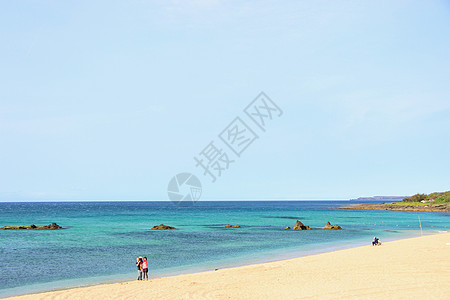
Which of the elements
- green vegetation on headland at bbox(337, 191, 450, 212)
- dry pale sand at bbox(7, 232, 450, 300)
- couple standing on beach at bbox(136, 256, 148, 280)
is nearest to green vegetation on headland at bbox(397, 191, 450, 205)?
green vegetation on headland at bbox(337, 191, 450, 212)

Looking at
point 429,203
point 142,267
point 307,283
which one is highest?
point 142,267

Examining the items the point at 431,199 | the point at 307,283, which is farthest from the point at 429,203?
the point at 307,283

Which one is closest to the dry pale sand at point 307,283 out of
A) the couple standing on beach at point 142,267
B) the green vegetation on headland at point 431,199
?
the couple standing on beach at point 142,267

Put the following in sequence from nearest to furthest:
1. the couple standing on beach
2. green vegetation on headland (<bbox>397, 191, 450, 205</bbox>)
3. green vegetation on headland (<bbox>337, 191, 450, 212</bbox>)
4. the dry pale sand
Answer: the dry pale sand, the couple standing on beach, green vegetation on headland (<bbox>337, 191, 450, 212</bbox>), green vegetation on headland (<bbox>397, 191, 450, 205</bbox>)

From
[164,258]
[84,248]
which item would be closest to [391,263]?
[164,258]

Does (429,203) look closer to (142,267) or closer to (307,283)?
(307,283)

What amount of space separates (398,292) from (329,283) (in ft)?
12.9

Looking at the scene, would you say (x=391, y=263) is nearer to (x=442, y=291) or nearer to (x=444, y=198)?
(x=442, y=291)

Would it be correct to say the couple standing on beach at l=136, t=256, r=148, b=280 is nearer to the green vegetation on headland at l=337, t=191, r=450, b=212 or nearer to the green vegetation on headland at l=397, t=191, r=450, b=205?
the green vegetation on headland at l=337, t=191, r=450, b=212

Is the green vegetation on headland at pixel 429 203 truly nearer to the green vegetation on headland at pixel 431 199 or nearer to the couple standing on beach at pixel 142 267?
the green vegetation on headland at pixel 431 199

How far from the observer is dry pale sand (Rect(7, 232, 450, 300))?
64.6 ft

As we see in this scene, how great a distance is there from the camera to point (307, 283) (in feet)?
73.5

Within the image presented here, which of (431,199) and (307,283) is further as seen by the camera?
(431,199)

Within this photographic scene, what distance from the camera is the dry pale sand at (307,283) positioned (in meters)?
19.7
